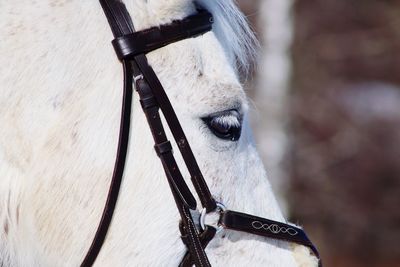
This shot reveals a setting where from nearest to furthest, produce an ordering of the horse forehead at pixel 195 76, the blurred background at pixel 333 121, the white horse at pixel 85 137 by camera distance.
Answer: the white horse at pixel 85 137 → the horse forehead at pixel 195 76 → the blurred background at pixel 333 121

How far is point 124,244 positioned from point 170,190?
0.22 m

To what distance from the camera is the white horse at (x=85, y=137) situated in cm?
225

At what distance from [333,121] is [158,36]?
9.30 metres

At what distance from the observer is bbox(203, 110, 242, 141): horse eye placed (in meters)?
2.37

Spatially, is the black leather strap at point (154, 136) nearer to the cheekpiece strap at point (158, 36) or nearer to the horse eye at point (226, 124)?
the cheekpiece strap at point (158, 36)

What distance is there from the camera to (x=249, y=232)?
2432mm

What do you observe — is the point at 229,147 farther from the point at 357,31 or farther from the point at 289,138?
the point at 357,31

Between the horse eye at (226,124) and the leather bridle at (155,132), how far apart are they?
0.11m

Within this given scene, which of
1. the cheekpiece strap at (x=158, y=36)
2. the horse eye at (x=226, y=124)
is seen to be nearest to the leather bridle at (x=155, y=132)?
the cheekpiece strap at (x=158, y=36)

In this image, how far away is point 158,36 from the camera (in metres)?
2.34

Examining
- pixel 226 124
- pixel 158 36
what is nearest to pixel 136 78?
pixel 158 36

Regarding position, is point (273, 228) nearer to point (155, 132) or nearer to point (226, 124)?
point (226, 124)

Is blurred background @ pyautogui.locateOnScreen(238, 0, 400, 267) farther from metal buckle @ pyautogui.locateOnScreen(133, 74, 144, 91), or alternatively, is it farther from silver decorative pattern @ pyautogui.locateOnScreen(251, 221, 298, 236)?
metal buckle @ pyautogui.locateOnScreen(133, 74, 144, 91)

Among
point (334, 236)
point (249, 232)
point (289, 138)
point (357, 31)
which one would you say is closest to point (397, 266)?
point (334, 236)
